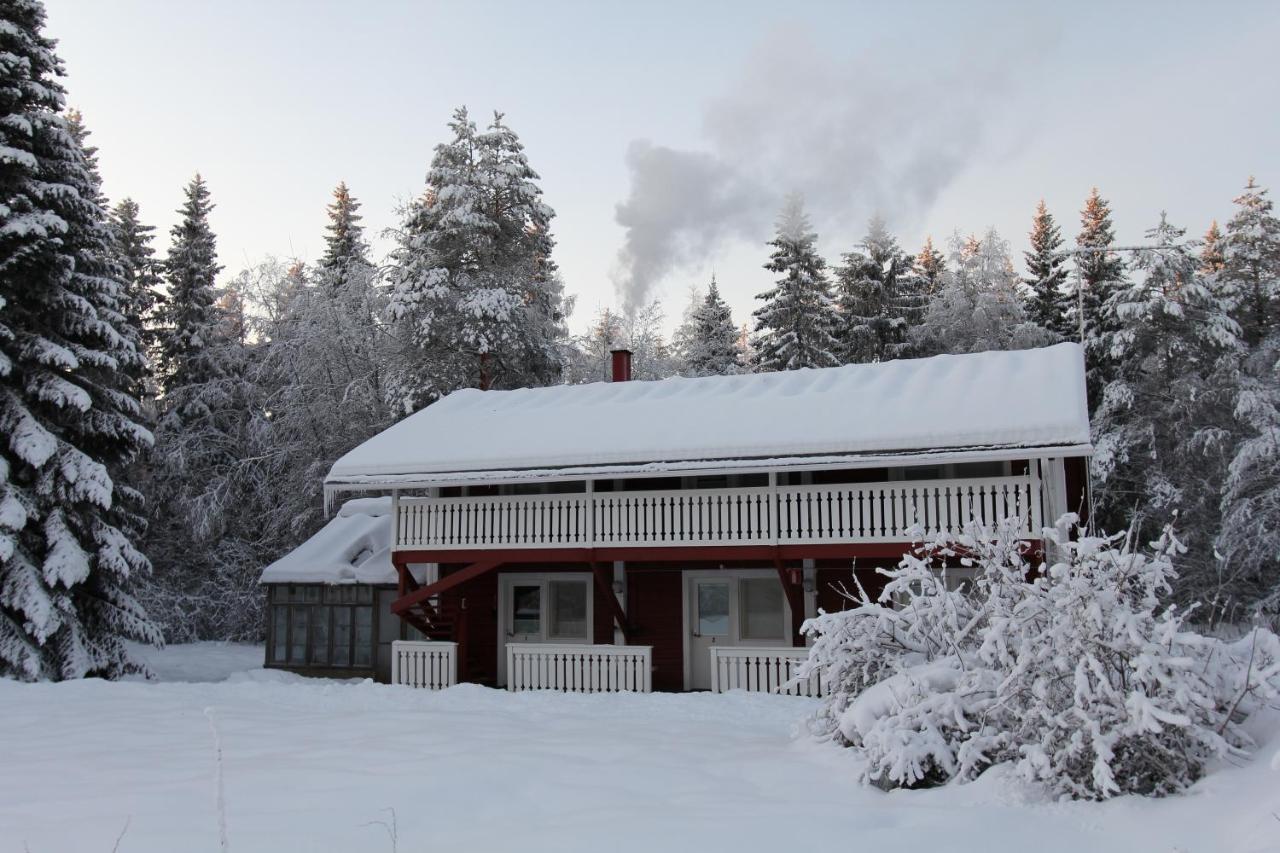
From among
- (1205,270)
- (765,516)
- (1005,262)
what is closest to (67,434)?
(765,516)

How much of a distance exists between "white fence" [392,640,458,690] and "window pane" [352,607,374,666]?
374 centimetres

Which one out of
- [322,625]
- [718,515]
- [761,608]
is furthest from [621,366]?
[322,625]

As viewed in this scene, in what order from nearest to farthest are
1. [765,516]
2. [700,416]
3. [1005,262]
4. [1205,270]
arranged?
[765,516]
[700,416]
[1205,270]
[1005,262]

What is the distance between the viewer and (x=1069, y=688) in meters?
7.73

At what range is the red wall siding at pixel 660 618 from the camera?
18.7 m

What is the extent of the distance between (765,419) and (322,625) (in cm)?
1109

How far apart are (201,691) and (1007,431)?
13150 millimetres

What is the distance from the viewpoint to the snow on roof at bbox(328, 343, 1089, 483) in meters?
15.6

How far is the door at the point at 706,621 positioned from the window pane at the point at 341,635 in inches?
313

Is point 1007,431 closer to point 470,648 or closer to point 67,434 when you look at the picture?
point 470,648

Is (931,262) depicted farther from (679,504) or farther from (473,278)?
(679,504)

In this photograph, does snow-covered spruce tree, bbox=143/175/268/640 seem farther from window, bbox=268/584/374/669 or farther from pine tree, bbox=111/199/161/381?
window, bbox=268/584/374/669

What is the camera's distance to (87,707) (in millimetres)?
14188

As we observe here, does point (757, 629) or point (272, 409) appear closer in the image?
point (757, 629)
